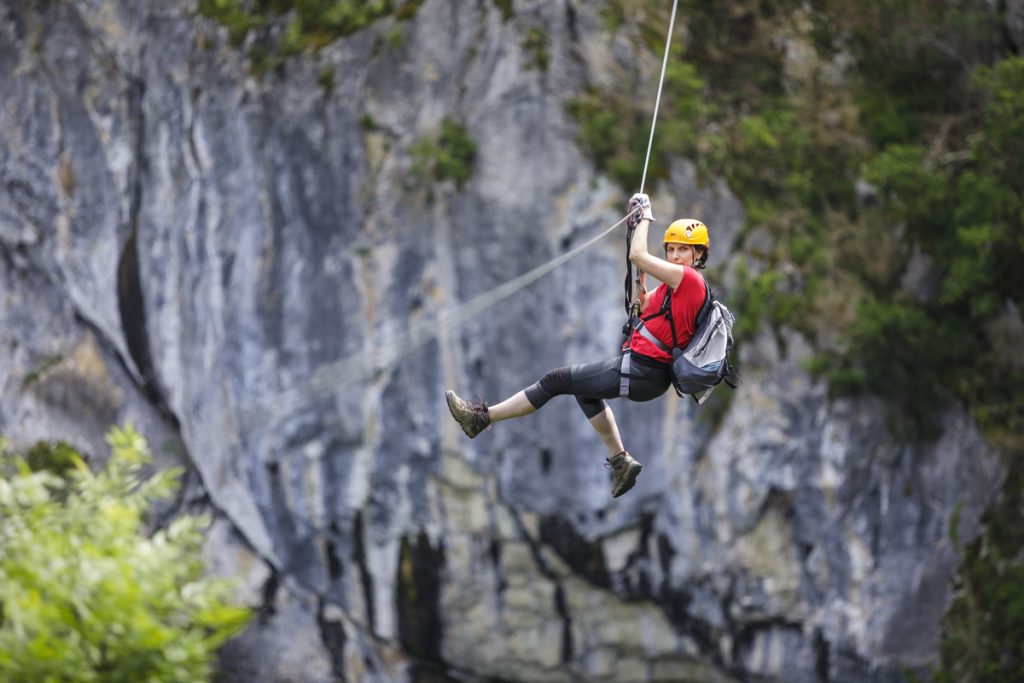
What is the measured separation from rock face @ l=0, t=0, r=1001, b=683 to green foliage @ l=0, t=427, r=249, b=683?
8.89 metres

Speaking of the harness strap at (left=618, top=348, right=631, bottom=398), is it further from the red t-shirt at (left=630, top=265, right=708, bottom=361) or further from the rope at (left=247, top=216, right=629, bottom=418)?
the rope at (left=247, top=216, right=629, bottom=418)

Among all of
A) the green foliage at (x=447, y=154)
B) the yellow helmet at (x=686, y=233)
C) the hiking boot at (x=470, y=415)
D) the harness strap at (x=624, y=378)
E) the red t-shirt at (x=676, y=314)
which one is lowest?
the hiking boot at (x=470, y=415)

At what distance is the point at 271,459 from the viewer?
16.2m

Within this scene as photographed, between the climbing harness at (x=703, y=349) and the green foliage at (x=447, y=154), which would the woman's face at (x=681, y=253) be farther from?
the green foliage at (x=447, y=154)

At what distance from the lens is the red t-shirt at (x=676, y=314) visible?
7035 millimetres

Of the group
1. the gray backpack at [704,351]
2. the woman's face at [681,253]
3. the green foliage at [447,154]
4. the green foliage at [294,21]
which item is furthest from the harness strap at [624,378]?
the green foliage at [294,21]

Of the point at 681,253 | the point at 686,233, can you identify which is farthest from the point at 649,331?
the point at 686,233

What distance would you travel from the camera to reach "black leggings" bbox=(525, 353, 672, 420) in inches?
284

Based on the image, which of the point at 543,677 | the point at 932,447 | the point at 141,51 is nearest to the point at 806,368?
the point at 932,447

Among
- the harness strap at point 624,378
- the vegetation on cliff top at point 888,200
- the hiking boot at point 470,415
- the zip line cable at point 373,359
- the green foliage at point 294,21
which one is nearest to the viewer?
the harness strap at point 624,378

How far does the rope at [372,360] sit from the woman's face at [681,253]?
308 inches

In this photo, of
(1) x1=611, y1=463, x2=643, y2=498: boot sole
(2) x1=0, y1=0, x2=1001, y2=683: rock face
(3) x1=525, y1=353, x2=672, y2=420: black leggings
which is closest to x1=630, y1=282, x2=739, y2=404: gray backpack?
(3) x1=525, y1=353, x2=672, y2=420: black leggings

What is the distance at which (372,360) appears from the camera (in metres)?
15.6

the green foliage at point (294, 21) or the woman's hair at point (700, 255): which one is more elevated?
the green foliage at point (294, 21)
